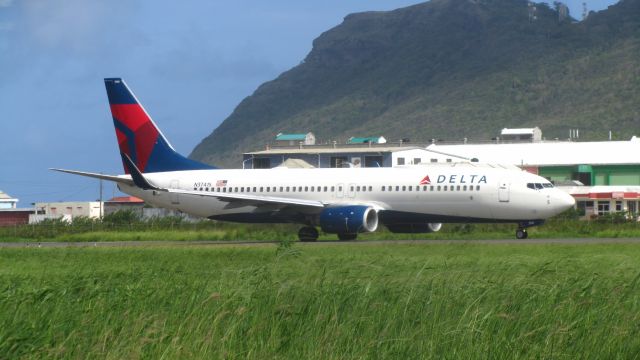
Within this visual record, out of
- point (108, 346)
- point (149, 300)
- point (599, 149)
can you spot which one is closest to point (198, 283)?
point (149, 300)

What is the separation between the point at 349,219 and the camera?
44.6 metres

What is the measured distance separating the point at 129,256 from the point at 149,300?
60.9 ft

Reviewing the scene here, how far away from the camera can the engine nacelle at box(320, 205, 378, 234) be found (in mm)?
44469

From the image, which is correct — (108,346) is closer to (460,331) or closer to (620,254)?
(460,331)

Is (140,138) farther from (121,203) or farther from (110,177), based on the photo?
(121,203)

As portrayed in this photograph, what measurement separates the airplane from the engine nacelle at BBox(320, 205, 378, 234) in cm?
4

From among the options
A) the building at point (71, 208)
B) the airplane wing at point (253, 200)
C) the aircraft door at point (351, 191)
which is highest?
the building at point (71, 208)

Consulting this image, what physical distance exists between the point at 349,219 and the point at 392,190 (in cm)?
234

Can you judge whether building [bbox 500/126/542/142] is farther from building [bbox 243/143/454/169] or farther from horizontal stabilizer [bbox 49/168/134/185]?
horizontal stabilizer [bbox 49/168/134/185]

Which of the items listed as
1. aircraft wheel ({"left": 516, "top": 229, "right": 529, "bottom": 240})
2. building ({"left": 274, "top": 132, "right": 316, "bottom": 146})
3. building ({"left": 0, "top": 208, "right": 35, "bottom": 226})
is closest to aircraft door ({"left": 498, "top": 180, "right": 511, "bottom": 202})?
aircraft wheel ({"left": 516, "top": 229, "right": 529, "bottom": 240})

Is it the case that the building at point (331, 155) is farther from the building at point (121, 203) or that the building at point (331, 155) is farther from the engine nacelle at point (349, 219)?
the engine nacelle at point (349, 219)

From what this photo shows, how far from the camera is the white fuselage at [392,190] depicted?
4406cm

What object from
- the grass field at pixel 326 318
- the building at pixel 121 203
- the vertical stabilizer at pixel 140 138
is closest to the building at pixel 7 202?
the building at pixel 121 203

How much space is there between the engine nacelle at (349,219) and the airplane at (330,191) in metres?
0.04
